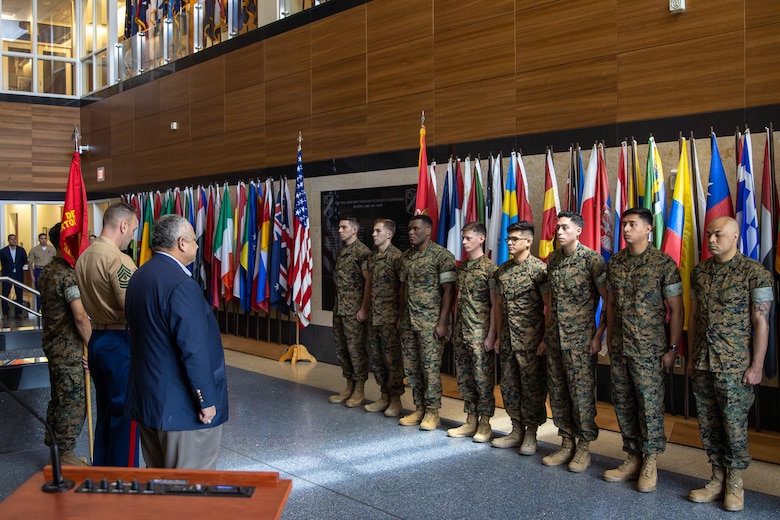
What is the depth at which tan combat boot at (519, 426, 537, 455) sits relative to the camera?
4.59 meters

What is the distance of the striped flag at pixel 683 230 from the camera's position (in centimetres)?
464

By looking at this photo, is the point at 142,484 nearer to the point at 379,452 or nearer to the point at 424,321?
the point at 379,452

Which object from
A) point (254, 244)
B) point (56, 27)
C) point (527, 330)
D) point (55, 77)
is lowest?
point (527, 330)

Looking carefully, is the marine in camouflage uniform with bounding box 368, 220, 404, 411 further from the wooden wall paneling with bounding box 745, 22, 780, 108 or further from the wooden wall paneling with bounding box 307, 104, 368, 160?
the wooden wall paneling with bounding box 745, 22, 780, 108

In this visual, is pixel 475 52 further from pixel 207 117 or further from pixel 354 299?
pixel 207 117

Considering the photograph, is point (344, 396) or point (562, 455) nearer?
point (562, 455)

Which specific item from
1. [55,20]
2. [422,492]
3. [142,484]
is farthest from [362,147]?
[55,20]

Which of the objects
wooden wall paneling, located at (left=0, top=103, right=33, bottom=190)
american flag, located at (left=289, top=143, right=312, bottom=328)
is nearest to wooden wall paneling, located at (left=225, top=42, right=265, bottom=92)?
american flag, located at (left=289, top=143, right=312, bottom=328)

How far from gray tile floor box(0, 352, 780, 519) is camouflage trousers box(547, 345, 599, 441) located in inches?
10.5

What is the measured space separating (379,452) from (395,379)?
3.44ft

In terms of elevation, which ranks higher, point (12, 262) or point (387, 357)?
point (12, 262)

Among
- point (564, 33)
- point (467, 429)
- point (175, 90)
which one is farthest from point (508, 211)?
point (175, 90)

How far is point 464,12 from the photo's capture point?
21.4 ft

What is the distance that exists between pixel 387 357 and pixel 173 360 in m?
3.08
